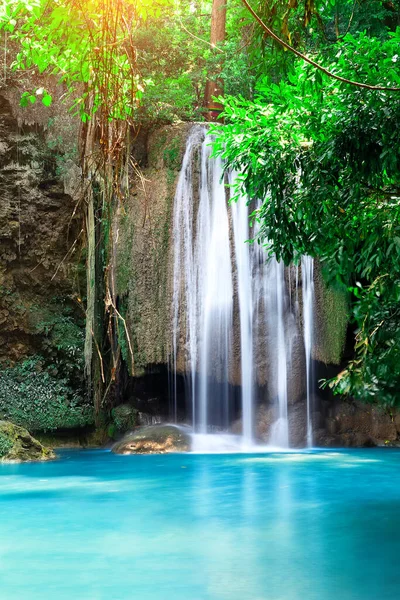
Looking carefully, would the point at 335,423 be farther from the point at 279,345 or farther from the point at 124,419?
the point at 124,419

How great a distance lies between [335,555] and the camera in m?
5.89

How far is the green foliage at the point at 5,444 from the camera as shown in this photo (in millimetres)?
12594

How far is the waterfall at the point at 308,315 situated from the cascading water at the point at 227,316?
0.02m

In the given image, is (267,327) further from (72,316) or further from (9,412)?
(9,412)

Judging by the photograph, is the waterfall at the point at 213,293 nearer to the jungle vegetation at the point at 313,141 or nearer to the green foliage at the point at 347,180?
the jungle vegetation at the point at 313,141

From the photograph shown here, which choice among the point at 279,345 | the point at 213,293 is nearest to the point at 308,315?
the point at 279,345

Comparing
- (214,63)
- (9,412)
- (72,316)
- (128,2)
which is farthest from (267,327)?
(128,2)

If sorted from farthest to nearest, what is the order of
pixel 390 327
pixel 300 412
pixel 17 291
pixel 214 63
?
pixel 214 63 < pixel 17 291 < pixel 300 412 < pixel 390 327

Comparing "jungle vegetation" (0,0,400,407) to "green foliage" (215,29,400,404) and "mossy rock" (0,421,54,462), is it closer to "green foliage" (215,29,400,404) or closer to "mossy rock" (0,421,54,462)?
"green foliage" (215,29,400,404)

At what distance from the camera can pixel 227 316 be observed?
49.9 feet

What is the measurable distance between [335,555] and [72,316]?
460 inches

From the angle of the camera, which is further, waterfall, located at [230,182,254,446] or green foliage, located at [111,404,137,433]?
green foliage, located at [111,404,137,433]

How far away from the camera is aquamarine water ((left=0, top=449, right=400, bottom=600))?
16.7ft

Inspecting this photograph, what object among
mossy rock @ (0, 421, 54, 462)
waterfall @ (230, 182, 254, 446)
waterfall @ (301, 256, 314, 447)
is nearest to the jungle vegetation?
mossy rock @ (0, 421, 54, 462)
